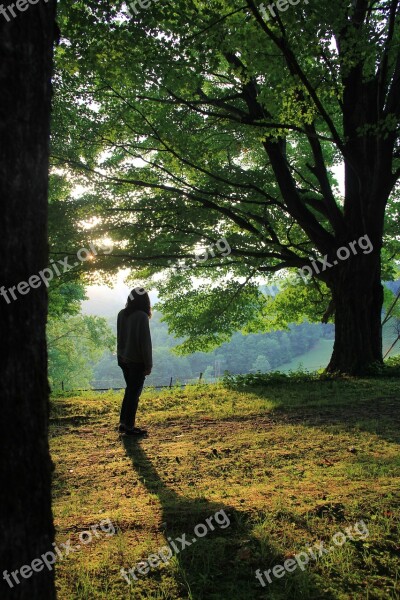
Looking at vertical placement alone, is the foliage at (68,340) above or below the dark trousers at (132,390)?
above

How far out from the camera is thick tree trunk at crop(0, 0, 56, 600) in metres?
1.66

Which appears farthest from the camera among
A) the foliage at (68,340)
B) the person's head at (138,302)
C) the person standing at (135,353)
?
the foliage at (68,340)

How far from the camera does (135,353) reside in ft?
21.5

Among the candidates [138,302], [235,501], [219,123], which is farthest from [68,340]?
[235,501]

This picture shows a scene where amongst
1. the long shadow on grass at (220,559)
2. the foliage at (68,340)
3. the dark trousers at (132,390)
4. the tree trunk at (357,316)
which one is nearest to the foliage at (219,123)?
the tree trunk at (357,316)

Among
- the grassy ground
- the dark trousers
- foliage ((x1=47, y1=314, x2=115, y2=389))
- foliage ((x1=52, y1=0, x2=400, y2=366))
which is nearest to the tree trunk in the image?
foliage ((x1=52, y1=0, x2=400, y2=366))

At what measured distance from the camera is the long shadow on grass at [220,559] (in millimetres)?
2389

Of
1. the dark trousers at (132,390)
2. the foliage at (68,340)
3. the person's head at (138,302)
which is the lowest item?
the dark trousers at (132,390)

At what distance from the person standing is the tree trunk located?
6503mm

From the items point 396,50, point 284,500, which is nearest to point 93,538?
point 284,500

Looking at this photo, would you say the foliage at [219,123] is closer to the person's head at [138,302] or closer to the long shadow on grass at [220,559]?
the person's head at [138,302]

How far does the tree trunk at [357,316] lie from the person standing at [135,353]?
6503mm

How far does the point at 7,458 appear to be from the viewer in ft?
5.40

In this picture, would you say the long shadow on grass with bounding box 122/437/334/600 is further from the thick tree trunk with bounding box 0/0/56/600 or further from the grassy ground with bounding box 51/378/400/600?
the thick tree trunk with bounding box 0/0/56/600
